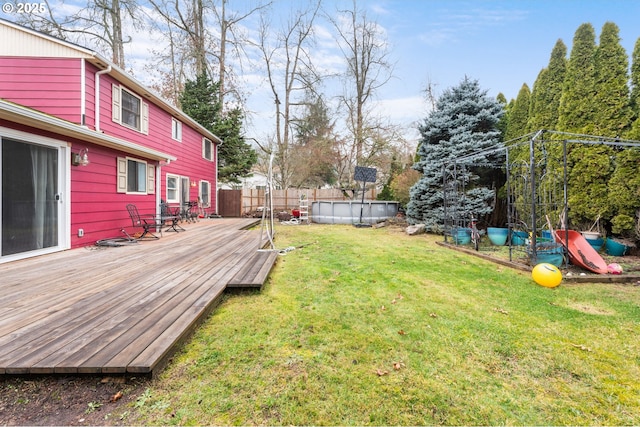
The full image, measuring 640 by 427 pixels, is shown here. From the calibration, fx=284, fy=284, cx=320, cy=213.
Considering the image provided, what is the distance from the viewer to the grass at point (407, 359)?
Answer: 162 centimetres

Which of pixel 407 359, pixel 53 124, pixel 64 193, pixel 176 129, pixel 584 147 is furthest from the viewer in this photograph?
pixel 176 129

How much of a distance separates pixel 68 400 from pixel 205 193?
41.9ft

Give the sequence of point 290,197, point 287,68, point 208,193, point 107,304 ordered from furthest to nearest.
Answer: point 287,68, point 290,197, point 208,193, point 107,304

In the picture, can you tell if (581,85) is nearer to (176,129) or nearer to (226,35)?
(176,129)

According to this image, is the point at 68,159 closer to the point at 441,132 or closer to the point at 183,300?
the point at 183,300

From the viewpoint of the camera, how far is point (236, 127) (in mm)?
16422

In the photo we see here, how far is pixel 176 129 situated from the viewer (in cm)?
1090

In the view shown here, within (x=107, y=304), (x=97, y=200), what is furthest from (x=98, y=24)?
(x=107, y=304)

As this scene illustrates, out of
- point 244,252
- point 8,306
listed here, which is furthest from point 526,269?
point 8,306

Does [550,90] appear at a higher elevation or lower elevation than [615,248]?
higher

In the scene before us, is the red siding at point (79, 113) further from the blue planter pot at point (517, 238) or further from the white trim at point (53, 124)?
the blue planter pot at point (517, 238)

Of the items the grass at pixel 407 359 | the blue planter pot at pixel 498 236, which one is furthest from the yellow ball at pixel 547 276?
the blue planter pot at pixel 498 236

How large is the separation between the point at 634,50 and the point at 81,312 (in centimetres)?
1024

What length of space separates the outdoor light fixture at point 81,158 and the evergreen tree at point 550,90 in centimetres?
1092
